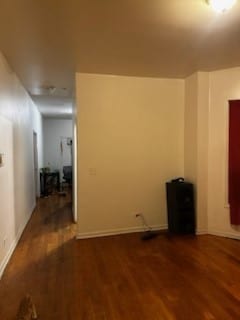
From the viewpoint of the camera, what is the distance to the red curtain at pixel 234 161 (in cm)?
384

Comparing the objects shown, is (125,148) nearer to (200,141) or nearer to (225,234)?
(200,141)

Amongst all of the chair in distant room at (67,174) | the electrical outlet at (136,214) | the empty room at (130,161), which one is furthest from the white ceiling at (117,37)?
the chair in distant room at (67,174)

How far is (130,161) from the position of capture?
4.26 m

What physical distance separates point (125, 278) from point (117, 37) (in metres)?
2.57

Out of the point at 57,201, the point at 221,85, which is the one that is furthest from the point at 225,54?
the point at 57,201

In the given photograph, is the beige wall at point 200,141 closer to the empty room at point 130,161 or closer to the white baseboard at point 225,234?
the empty room at point 130,161

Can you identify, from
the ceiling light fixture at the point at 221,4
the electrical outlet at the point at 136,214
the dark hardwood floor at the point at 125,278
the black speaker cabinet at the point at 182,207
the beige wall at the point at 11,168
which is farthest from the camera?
the electrical outlet at the point at 136,214

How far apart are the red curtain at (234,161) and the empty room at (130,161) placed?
0.02 meters

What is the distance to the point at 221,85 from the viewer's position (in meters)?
3.97

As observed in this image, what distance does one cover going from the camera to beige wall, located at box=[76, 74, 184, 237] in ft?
13.3

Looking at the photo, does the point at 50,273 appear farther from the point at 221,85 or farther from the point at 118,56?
the point at 221,85

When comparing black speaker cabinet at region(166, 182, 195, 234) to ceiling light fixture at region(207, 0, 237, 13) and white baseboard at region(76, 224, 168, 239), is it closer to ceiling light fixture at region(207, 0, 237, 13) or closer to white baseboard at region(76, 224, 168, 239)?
white baseboard at region(76, 224, 168, 239)

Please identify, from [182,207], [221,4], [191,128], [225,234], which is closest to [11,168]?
[182,207]

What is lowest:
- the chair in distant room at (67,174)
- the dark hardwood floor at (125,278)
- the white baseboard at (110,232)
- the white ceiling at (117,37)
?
the dark hardwood floor at (125,278)
